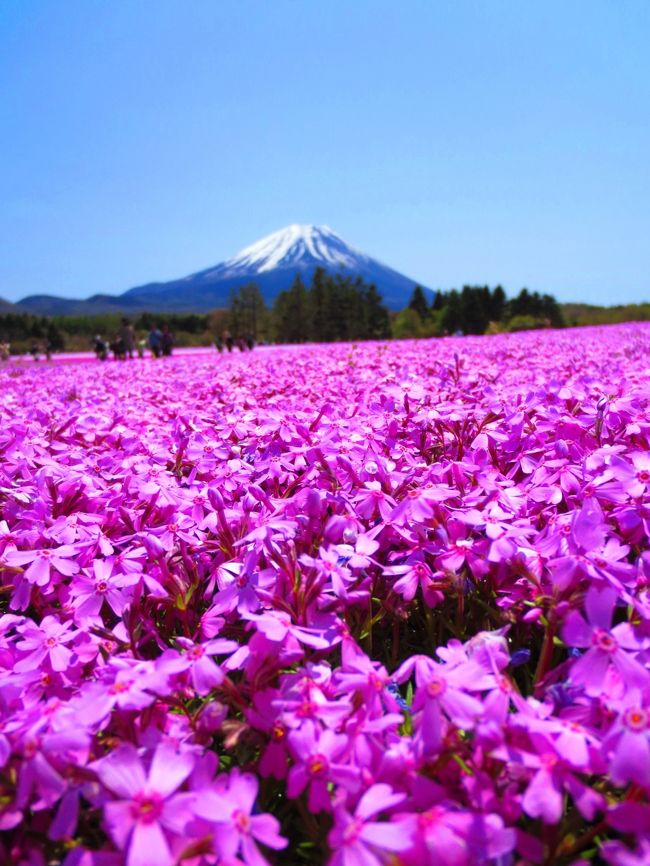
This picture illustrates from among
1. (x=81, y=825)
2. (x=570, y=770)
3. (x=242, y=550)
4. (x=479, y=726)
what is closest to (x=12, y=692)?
(x=81, y=825)

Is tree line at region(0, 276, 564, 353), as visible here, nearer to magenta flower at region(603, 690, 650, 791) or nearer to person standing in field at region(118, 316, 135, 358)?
person standing in field at region(118, 316, 135, 358)

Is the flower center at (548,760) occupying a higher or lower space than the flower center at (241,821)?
higher

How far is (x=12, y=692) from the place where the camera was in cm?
150

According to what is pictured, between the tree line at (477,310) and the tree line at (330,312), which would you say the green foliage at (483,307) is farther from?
the tree line at (330,312)

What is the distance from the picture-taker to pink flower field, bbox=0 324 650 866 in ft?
3.66

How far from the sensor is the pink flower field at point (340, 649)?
3.66 ft

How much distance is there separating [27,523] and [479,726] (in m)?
1.93

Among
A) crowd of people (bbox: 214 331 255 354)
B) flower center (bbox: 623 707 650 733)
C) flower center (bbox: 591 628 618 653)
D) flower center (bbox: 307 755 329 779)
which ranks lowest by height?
flower center (bbox: 307 755 329 779)

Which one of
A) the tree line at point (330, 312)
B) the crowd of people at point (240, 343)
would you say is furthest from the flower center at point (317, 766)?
the tree line at point (330, 312)

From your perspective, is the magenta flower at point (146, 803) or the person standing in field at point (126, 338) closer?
the magenta flower at point (146, 803)

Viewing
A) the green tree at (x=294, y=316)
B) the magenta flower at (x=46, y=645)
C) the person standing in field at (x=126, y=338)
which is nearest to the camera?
the magenta flower at (x=46, y=645)

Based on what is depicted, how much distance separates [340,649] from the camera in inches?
70.7

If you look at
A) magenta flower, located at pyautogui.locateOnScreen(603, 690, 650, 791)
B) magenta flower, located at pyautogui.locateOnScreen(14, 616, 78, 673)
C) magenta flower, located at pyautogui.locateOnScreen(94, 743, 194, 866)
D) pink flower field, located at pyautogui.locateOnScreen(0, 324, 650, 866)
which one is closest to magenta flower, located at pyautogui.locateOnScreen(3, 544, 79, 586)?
pink flower field, located at pyautogui.locateOnScreen(0, 324, 650, 866)

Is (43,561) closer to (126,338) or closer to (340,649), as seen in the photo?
(340,649)
